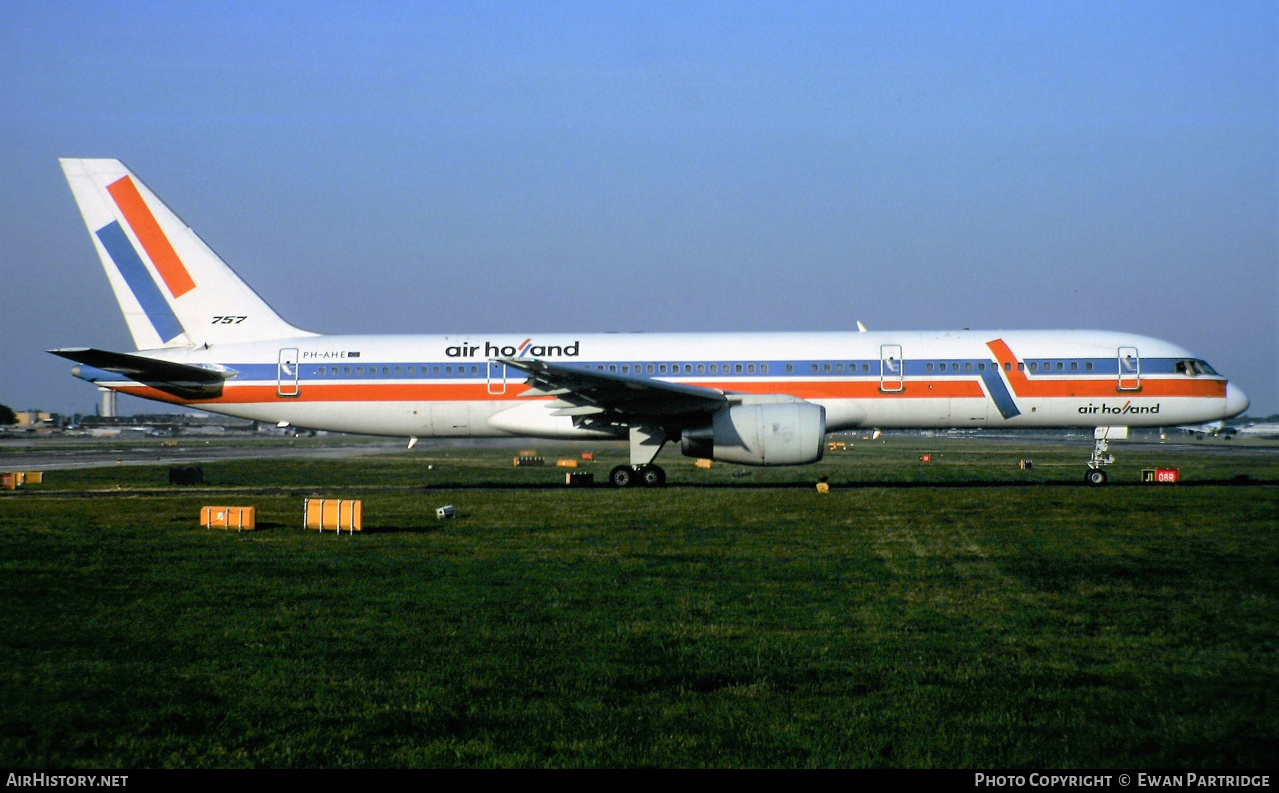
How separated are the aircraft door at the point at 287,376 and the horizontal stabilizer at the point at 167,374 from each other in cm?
124

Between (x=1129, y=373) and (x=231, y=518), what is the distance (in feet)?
73.0

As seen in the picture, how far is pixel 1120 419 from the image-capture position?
2719 centimetres

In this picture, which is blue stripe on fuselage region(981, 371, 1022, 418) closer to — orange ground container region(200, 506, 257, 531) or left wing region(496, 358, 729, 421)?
left wing region(496, 358, 729, 421)

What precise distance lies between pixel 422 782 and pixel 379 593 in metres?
5.89

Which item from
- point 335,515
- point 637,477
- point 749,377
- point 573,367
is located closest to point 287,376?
point 573,367

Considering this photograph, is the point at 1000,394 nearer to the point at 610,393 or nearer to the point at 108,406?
the point at 610,393

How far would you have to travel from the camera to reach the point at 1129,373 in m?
27.1

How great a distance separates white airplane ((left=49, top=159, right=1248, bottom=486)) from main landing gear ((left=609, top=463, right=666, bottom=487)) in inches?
2.1

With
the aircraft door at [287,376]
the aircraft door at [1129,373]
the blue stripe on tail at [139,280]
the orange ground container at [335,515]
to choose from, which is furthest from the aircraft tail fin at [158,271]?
the aircraft door at [1129,373]

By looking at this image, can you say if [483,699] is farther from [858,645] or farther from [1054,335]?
[1054,335]

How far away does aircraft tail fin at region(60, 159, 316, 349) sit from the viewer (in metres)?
28.1

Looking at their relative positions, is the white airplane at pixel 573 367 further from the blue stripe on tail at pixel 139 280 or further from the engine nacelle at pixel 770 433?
the engine nacelle at pixel 770 433

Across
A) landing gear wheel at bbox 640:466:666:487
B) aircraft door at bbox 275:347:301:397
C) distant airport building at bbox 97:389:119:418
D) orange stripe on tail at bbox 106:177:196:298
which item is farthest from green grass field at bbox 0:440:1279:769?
distant airport building at bbox 97:389:119:418


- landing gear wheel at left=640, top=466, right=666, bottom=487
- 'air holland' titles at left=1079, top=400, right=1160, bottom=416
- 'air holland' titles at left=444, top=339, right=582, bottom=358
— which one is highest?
'air holland' titles at left=444, top=339, right=582, bottom=358
